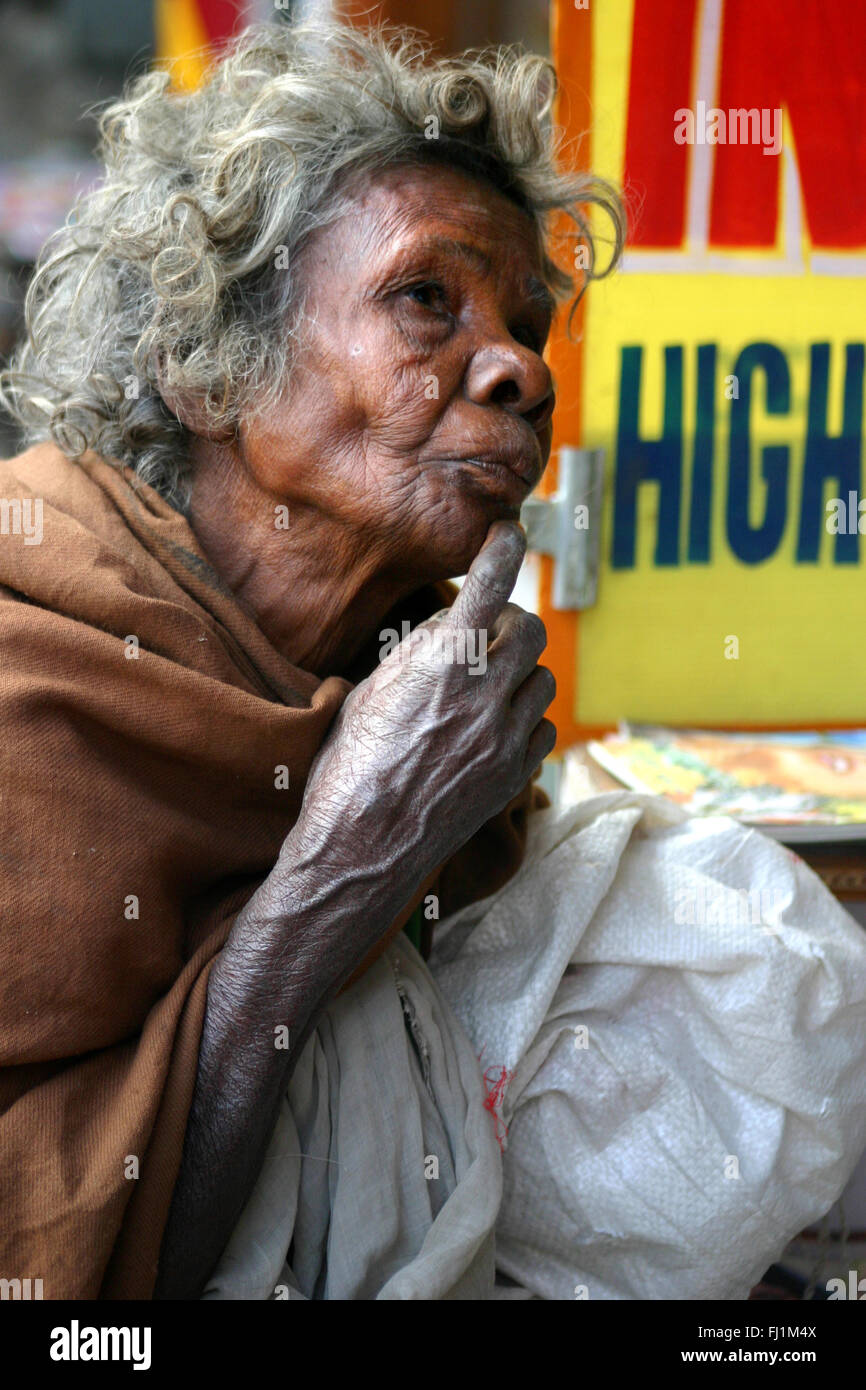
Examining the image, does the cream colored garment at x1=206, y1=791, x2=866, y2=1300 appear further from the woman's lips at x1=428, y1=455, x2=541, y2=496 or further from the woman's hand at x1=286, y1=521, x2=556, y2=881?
the woman's lips at x1=428, y1=455, x2=541, y2=496

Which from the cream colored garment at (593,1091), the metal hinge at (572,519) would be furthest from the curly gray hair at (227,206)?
the cream colored garment at (593,1091)

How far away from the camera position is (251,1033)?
152 cm

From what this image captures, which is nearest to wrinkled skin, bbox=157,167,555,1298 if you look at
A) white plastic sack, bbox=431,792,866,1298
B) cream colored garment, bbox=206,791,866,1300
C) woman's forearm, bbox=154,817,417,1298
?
woman's forearm, bbox=154,817,417,1298

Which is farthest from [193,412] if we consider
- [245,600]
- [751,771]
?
[751,771]

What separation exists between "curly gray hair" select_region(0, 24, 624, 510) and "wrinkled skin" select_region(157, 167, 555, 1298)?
0.06 metres

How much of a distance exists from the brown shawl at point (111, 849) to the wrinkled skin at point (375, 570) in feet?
0.24

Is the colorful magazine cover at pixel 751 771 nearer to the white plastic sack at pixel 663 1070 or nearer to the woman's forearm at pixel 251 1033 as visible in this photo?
the white plastic sack at pixel 663 1070

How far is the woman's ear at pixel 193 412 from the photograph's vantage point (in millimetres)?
1842

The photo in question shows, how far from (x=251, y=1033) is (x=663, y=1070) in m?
0.72

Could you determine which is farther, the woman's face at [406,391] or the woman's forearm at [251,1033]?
the woman's face at [406,391]

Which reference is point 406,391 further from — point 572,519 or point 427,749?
point 572,519

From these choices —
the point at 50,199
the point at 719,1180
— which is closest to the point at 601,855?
the point at 719,1180
